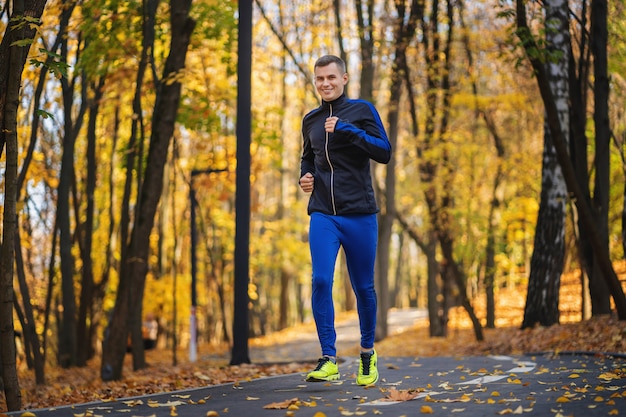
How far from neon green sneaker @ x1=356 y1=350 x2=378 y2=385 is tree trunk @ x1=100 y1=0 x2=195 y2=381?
672cm

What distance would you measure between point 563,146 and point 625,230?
1467 millimetres

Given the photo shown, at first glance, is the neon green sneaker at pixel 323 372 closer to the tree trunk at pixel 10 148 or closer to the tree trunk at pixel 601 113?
the tree trunk at pixel 10 148

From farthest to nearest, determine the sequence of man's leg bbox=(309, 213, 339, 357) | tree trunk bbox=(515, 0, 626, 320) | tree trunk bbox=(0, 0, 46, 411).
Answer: tree trunk bbox=(515, 0, 626, 320)
tree trunk bbox=(0, 0, 46, 411)
man's leg bbox=(309, 213, 339, 357)

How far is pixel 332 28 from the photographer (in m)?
27.4

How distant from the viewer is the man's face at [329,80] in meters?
6.59

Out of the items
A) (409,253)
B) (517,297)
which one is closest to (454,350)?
(517,297)

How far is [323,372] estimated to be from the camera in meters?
6.71

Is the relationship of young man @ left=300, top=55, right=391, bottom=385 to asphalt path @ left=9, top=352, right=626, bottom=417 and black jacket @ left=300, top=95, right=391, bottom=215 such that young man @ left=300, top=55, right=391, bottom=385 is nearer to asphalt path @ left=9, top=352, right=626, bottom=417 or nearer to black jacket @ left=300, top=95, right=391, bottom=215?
black jacket @ left=300, top=95, right=391, bottom=215

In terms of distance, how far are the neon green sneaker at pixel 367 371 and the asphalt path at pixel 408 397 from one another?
0.12m

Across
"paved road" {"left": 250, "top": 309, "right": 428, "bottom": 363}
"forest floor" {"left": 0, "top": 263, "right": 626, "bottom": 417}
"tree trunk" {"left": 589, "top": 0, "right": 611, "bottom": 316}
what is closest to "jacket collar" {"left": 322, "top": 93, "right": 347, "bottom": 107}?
"forest floor" {"left": 0, "top": 263, "right": 626, "bottom": 417}

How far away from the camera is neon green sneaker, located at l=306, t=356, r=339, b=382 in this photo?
6.70 m

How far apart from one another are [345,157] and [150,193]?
22.5ft

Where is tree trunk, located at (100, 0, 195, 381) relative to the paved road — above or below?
above

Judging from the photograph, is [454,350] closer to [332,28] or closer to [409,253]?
[332,28]
